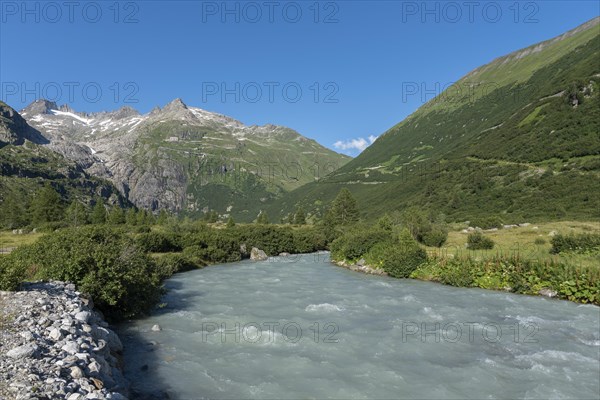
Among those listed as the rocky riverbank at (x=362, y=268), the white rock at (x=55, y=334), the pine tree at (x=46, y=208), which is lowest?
the rocky riverbank at (x=362, y=268)

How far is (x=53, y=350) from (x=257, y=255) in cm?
5052

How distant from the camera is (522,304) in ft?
89.9

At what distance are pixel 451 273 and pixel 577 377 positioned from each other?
21.3m

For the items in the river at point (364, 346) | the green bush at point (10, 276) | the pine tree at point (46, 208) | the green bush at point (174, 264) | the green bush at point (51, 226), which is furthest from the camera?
the pine tree at point (46, 208)

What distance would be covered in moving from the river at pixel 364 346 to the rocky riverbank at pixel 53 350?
2317 mm

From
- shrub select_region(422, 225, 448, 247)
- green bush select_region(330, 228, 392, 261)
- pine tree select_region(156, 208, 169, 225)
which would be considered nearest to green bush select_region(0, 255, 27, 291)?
green bush select_region(330, 228, 392, 261)

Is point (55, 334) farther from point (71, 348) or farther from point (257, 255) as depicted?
point (257, 255)

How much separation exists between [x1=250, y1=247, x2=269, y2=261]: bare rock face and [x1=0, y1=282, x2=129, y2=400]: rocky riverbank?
1717 inches

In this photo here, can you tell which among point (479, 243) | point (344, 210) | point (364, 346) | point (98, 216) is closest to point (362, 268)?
point (479, 243)

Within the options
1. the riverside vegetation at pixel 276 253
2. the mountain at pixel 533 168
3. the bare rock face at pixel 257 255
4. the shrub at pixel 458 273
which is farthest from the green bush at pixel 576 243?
the mountain at pixel 533 168

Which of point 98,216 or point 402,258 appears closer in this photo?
point 402,258

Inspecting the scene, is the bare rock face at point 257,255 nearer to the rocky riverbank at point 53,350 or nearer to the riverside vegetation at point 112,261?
the riverside vegetation at point 112,261

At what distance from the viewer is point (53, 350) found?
10766 millimetres

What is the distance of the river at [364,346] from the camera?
13.8m
